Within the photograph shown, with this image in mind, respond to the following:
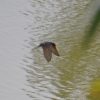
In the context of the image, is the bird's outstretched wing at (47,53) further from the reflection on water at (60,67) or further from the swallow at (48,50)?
the reflection on water at (60,67)

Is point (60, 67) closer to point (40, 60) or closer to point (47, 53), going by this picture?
point (40, 60)

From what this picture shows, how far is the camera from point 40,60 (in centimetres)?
233

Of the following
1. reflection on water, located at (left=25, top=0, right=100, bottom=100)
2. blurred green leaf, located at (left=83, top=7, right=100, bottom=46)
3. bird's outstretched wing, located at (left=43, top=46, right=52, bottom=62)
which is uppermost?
reflection on water, located at (left=25, top=0, right=100, bottom=100)

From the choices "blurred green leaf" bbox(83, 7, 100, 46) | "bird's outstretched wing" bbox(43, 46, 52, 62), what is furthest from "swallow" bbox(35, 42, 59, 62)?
"blurred green leaf" bbox(83, 7, 100, 46)

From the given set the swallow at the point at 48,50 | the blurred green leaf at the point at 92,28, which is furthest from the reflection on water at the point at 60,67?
the blurred green leaf at the point at 92,28

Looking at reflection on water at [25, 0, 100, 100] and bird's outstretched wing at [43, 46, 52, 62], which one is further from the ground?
reflection on water at [25, 0, 100, 100]

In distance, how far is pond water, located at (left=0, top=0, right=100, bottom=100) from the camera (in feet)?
6.58

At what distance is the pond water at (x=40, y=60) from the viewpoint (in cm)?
201

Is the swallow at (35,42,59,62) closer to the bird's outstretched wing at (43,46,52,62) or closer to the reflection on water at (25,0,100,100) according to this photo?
the bird's outstretched wing at (43,46,52,62)

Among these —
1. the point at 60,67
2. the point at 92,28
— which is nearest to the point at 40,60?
the point at 60,67

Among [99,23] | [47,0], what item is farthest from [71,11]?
[99,23]

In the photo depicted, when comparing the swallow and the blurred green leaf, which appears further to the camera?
the swallow

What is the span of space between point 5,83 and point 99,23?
1.83m

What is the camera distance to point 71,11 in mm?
2975
